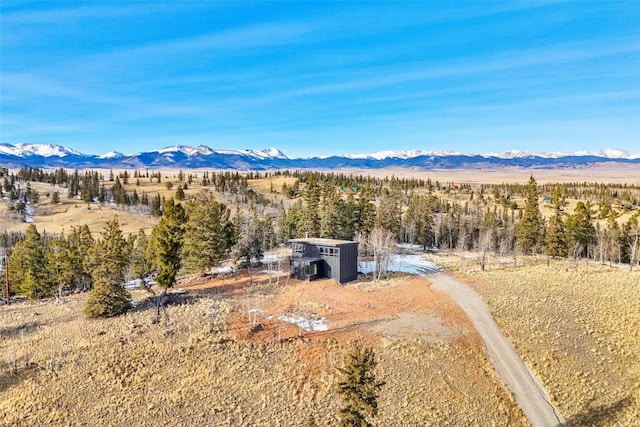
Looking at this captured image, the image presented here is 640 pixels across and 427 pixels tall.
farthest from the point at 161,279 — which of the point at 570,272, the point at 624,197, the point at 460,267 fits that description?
the point at 624,197

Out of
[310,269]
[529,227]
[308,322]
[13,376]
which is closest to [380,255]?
[310,269]

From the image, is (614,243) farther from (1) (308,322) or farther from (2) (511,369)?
(1) (308,322)

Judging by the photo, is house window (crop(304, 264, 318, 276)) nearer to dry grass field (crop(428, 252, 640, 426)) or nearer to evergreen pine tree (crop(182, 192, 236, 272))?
evergreen pine tree (crop(182, 192, 236, 272))

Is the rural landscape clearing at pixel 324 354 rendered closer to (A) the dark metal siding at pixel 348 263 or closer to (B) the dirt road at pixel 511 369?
(B) the dirt road at pixel 511 369

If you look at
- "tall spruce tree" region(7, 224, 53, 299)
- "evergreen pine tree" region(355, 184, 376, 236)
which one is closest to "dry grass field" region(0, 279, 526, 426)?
"tall spruce tree" region(7, 224, 53, 299)

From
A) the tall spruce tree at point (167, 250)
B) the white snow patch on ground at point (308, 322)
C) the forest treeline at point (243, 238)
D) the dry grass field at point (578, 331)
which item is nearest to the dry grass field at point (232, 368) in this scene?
the white snow patch on ground at point (308, 322)
